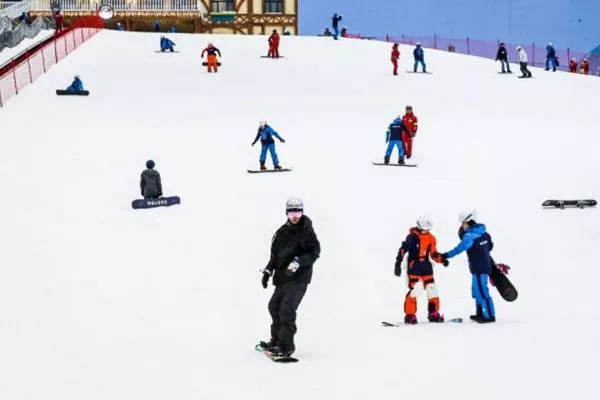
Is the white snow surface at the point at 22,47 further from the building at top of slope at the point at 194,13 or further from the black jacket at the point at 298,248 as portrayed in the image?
the black jacket at the point at 298,248

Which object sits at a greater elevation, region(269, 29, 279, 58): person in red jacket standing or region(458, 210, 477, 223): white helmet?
region(269, 29, 279, 58): person in red jacket standing

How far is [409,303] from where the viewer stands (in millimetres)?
9398

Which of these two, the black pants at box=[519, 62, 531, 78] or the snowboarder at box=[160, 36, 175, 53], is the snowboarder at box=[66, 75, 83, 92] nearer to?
the snowboarder at box=[160, 36, 175, 53]

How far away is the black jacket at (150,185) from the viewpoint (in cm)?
1634

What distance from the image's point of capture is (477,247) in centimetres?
923

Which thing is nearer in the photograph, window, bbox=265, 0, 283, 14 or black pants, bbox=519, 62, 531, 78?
black pants, bbox=519, 62, 531, 78

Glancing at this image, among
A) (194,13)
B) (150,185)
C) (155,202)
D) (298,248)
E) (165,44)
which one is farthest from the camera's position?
(194,13)

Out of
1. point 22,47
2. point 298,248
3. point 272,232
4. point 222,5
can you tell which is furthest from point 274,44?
point 298,248

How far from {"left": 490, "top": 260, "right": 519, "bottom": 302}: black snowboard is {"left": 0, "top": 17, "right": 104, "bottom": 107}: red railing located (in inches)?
813

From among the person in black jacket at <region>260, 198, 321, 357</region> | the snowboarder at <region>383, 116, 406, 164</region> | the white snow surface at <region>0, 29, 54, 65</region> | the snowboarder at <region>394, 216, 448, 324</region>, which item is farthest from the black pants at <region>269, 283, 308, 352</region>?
the white snow surface at <region>0, 29, 54, 65</region>

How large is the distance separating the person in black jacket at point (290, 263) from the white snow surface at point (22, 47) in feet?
108

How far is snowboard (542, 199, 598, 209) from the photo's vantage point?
16.6 metres

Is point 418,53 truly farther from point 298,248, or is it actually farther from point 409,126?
point 298,248

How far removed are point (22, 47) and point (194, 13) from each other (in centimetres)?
1645
